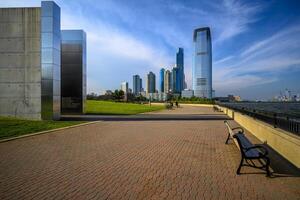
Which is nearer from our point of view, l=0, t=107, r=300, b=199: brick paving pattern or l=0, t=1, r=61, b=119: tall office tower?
l=0, t=107, r=300, b=199: brick paving pattern

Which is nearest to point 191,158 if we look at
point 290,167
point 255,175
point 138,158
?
point 138,158

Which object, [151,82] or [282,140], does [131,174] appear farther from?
[151,82]

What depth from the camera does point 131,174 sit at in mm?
5711

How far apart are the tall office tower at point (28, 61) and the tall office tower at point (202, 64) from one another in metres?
107

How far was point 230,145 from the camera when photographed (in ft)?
30.2

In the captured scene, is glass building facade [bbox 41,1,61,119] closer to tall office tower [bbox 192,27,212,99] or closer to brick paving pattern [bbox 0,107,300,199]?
brick paving pattern [bbox 0,107,300,199]

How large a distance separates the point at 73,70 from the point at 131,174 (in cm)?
2309

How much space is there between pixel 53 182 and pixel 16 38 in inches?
656

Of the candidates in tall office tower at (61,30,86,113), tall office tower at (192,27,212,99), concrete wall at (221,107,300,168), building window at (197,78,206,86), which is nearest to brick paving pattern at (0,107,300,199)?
concrete wall at (221,107,300,168)

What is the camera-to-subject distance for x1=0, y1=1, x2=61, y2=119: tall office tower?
1866 centimetres

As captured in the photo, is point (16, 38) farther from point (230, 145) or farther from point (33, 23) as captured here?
point (230, 145)

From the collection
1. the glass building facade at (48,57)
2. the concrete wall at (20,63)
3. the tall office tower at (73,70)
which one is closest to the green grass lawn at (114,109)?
the tall office tower at (73,70)

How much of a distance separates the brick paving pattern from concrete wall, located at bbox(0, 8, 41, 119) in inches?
414

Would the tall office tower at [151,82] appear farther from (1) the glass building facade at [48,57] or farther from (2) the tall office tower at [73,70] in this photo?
(1) the glass building facade at [48,57]
